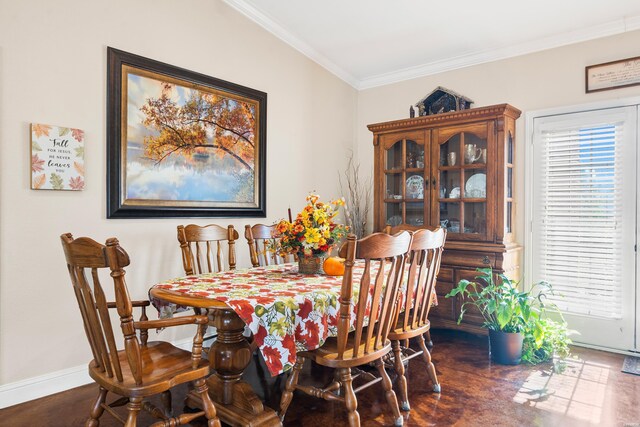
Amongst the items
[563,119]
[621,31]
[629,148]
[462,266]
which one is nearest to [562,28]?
[621,31]

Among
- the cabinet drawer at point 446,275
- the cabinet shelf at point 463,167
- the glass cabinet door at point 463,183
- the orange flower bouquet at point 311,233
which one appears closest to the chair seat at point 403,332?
the orange flower bouquet at point 311,233

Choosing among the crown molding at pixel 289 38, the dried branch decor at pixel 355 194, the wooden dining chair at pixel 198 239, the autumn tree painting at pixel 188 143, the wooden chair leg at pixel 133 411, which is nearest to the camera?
the wooden chair leg at pixel 133 411

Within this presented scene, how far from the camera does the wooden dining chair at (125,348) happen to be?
1504mm

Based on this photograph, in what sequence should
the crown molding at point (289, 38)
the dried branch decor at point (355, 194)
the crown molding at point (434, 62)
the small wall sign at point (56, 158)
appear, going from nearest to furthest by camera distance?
the small wall sign at point (56, 158) < the crown molding at point (434, 62) < the crown molding at point (289, 38) < the dried branch decor at point (355, 194)

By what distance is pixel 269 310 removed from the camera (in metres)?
1.77

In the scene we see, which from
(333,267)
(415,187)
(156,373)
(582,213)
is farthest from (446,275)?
(156,373)

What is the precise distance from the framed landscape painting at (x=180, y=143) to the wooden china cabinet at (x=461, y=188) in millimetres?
1424

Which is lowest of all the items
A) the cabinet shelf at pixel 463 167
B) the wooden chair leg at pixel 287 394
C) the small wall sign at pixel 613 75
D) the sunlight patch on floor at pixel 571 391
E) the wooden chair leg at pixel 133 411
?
the sunlight patch on floor at pixel 571 391

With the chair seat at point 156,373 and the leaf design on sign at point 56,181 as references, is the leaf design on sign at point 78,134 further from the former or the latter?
the chair seat at point 156,373

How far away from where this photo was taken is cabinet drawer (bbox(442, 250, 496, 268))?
3.49m

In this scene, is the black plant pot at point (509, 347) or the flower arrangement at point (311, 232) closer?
the flower arrangement at point (311, 232)

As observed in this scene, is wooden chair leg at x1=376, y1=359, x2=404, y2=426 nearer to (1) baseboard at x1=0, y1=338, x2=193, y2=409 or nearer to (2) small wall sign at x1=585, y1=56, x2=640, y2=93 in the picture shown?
(1) baseboard at x1=0, y1=338, x2=193, y2=409

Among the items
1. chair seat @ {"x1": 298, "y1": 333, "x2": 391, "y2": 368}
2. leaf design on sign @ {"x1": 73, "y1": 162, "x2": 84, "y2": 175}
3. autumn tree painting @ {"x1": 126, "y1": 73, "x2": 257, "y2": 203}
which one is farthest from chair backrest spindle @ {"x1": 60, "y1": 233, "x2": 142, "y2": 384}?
autumn tree painting @ {"x1": 126, "y1": 73, "x2": 257, "y2": 203}

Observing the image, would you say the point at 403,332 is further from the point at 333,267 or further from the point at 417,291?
the point at 333,267
